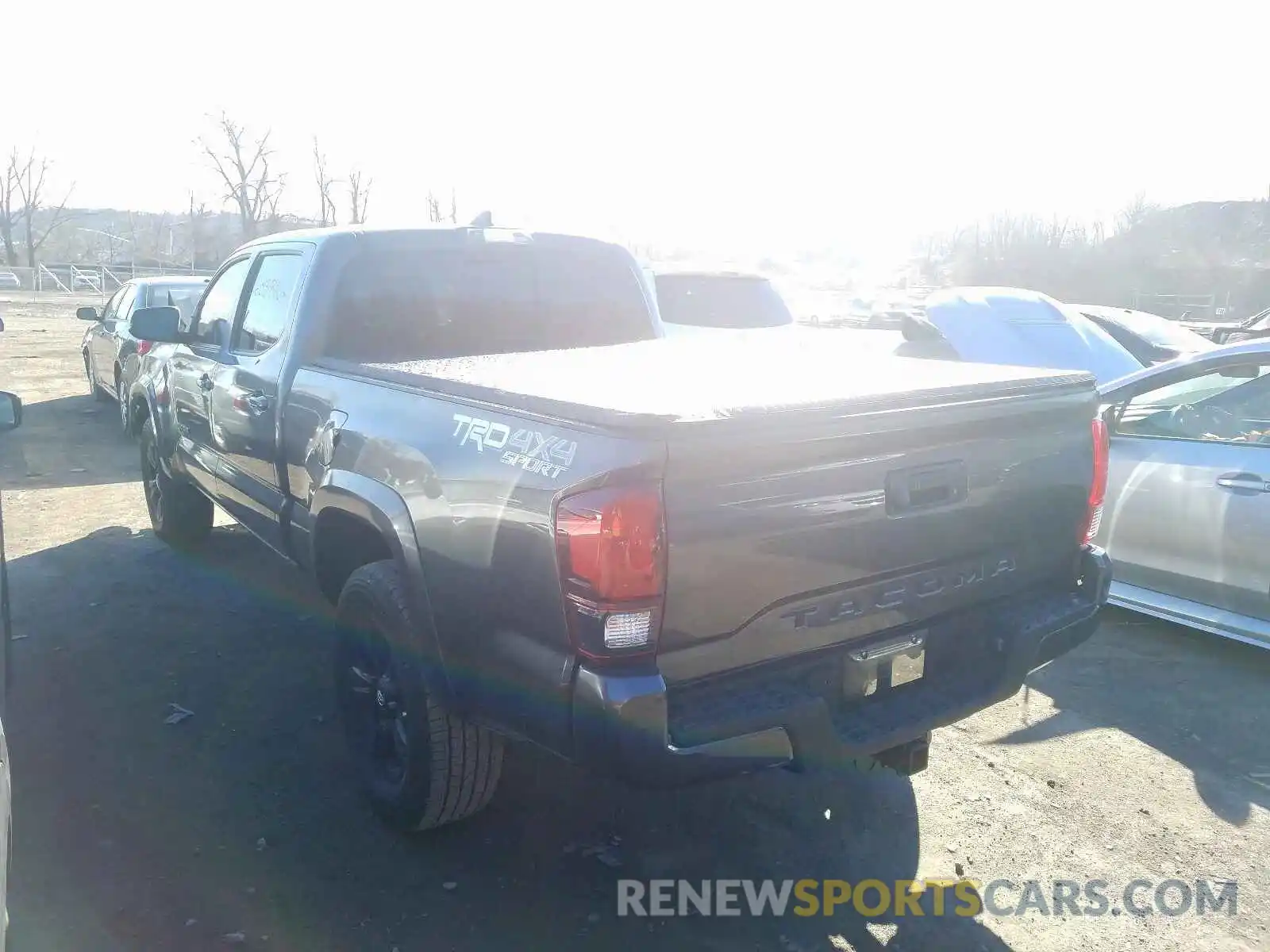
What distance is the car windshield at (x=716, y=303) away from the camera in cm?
913

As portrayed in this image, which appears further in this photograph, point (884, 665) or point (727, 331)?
point (727, 331)

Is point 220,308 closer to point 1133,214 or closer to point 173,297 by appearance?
point 173,297

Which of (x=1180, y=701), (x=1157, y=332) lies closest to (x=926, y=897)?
(x=1180, y=701)

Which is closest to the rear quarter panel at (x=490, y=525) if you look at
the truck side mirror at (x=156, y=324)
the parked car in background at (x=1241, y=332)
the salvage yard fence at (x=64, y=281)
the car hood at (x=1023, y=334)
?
the truck side mirror at (x=156, y=324)

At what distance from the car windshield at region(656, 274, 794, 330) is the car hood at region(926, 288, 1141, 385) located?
1493 millimetres

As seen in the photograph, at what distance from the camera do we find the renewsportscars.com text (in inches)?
120

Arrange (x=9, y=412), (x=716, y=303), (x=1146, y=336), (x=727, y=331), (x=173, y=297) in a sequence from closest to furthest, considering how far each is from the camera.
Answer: (x=9, y=412)
(x=727, y=331)
(x=716, y=303)
(x=1146, y=336)
(x=173, y=297)

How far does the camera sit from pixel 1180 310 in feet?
110

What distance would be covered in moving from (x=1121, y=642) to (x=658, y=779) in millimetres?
3693

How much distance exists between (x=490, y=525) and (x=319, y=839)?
4.90 feet

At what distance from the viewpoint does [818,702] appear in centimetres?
266

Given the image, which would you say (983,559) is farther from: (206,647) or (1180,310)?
(1180,310)

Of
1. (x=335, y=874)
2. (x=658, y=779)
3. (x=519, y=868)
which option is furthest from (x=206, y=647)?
(x=658, y=779)

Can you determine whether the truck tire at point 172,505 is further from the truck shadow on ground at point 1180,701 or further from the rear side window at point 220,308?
the truck shadow on ground at point 1180,701
